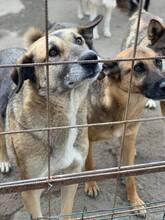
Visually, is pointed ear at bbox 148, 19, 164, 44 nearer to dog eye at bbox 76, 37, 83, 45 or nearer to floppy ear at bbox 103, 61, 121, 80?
floppy ear at bbox 103, 61, 121, 80

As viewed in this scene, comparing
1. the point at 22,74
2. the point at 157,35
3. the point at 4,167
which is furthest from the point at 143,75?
the point at 4,167

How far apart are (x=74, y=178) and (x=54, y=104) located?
561mm

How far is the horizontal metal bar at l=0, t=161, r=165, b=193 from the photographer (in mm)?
2432

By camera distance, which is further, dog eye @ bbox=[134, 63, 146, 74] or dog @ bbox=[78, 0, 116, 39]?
dog @ bbox=[78, 0, 116, 39]

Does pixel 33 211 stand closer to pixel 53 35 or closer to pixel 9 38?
pixel 53 35

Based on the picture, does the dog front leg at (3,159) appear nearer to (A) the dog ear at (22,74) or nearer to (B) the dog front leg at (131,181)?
(B) the dog front leg at (131,181)

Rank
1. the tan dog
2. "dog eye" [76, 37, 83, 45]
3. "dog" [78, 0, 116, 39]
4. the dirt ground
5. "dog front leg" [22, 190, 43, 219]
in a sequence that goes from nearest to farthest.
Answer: "dog eye" [76, 37, 83, 45] < "dog front leg" [22, 190, 43, 219] < the tan dog < the dirt ground < "dog" [78, 0, 116, 39]

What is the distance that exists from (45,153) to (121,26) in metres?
3.87

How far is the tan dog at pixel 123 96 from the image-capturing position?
321 centimetres

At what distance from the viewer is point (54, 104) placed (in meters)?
2.87

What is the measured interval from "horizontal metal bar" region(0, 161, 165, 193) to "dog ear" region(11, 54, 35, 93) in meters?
0.55

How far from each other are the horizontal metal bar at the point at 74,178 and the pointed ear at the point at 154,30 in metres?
1.59

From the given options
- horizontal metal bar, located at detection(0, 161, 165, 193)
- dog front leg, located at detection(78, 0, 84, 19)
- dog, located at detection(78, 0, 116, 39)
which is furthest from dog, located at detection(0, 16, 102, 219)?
dog front leg, located at detection(78, 0, 84, 19)

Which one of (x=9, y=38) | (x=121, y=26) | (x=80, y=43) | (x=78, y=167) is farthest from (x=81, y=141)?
(x=121, y=26)
